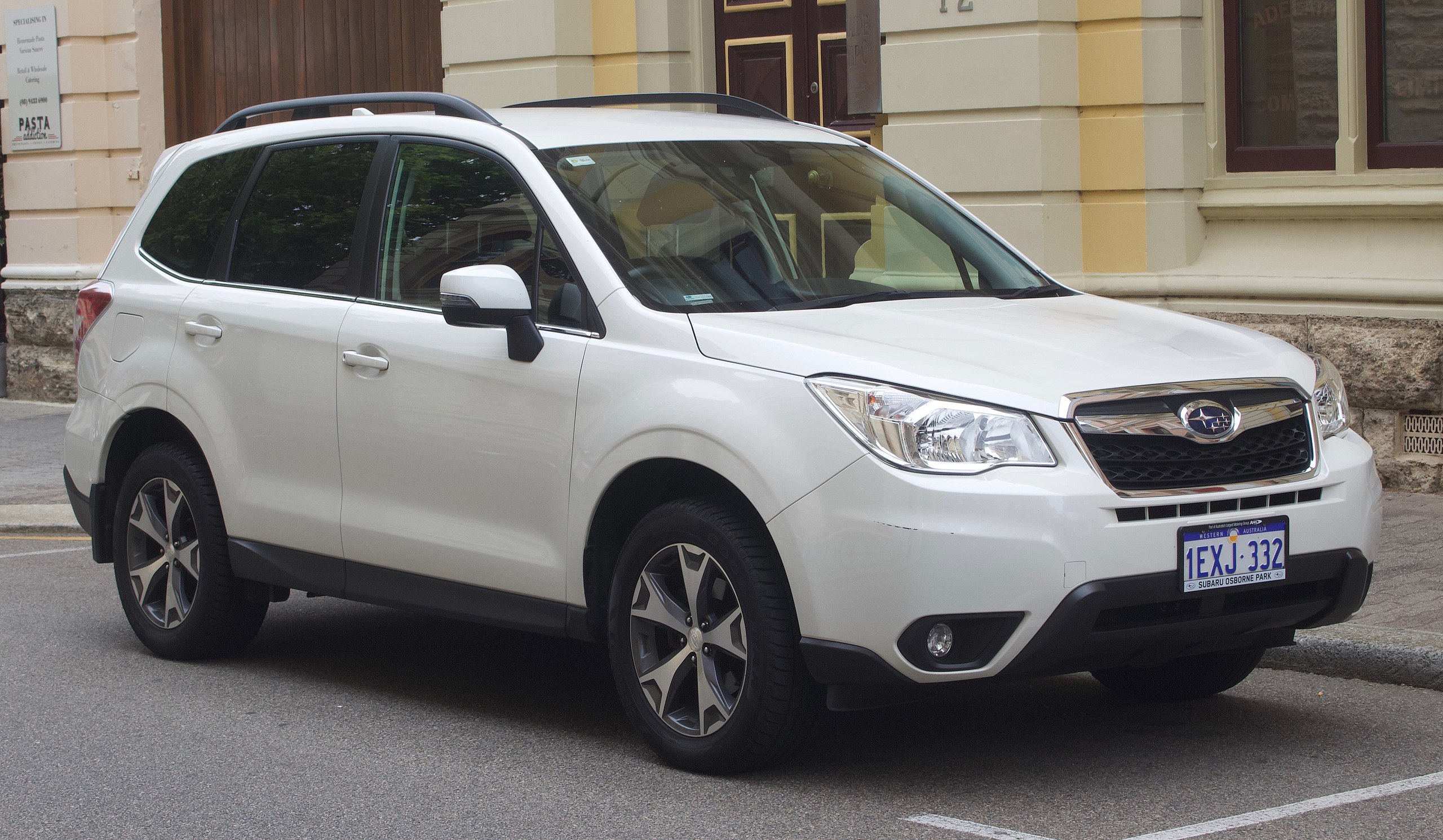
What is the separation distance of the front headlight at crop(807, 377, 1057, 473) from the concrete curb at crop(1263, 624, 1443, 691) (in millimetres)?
2183

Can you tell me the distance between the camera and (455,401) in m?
5.43

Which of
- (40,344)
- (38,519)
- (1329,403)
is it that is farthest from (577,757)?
(40,344)

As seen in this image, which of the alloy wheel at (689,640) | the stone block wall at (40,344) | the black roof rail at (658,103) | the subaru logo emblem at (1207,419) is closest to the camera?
the subaru logo emblem at (1207,419)

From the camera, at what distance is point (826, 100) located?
12578 mm

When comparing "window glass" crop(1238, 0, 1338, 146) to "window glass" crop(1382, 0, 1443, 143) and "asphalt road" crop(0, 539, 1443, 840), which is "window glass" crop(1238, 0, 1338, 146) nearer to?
"window glass" crop(1382, 0, 1443, 143)

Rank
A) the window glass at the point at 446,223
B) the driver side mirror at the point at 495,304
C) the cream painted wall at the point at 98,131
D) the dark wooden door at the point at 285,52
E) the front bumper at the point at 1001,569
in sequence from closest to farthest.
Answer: the front bumper at the point at 1001,569
the driver side mirror at the point at 495,304
the window glass at the point at 446,223
the dark wooden door at the point at 285,52
the cream painted wall at the point at 98,131

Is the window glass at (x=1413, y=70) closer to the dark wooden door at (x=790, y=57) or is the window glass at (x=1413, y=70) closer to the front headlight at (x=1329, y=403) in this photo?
the dark wooden door at (x=790, y=57)

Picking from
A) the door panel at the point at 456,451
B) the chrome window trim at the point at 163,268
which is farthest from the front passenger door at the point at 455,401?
the chrome window trim at the point at 163,268

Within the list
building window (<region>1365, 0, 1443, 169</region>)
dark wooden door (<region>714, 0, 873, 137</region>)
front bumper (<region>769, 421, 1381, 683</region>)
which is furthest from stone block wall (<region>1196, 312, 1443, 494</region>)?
front bumper (<region>769, 421, 1381, 683</region>)

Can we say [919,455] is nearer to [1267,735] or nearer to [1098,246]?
[1267,735]

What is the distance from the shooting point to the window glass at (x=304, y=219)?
605cm

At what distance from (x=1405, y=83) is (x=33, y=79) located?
470 inches

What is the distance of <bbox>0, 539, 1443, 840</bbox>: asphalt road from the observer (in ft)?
15.1

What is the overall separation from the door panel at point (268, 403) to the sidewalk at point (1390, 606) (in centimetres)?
328
